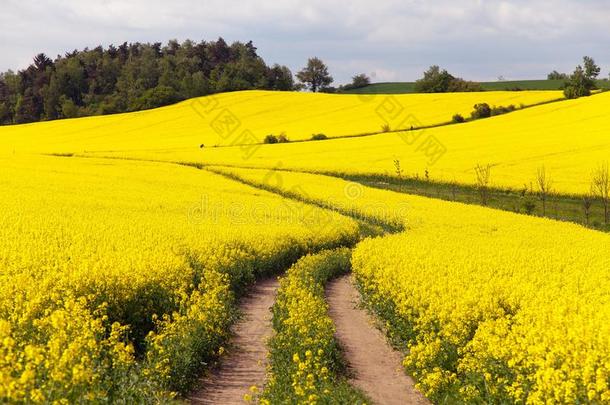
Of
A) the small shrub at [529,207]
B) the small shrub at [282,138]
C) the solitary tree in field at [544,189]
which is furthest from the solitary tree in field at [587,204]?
the small shrub at [282,138]

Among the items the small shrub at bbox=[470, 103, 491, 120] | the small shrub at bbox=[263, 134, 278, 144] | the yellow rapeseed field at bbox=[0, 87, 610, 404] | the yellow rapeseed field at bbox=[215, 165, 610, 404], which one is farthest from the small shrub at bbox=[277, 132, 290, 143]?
the yellow rapeseed field at bbox=[215, 165, 610, 404]

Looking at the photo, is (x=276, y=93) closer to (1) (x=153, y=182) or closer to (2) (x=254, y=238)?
(1) (x=153, y=182)

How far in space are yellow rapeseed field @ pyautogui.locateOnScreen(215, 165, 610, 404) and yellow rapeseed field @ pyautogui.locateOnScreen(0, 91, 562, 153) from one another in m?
44.3

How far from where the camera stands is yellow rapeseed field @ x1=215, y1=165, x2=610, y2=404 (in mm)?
7242

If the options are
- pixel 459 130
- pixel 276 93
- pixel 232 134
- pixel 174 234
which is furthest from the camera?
pixel 276 93

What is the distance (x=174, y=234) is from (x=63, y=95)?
94610mm

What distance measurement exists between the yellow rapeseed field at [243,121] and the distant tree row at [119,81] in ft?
26.7

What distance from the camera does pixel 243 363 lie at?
35.1 ft

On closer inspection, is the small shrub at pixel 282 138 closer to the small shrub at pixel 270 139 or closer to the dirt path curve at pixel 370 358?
the small shrub at pixel 270 139

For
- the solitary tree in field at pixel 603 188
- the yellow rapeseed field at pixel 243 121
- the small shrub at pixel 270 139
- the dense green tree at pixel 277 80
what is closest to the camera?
the solitary tree in field at pixel 603 188

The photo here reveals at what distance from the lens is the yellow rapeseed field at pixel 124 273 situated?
6090mm

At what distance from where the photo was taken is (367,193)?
35.0 metres

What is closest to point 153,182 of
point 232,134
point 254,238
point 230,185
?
point 230,185

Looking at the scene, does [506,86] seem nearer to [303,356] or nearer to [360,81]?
[360,81]
